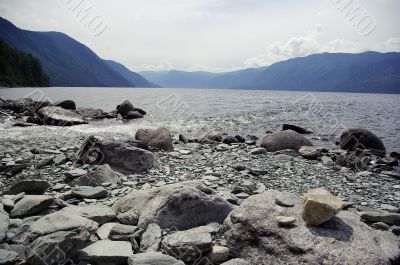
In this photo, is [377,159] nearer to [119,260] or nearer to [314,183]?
[314,183]

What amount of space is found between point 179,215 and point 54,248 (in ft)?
8.48

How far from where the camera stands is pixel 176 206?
700 centimetres

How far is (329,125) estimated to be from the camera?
121 feet

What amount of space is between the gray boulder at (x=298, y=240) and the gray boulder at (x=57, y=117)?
2530cm

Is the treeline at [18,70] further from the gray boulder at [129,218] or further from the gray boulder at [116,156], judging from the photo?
the gray boulder at [129,218]

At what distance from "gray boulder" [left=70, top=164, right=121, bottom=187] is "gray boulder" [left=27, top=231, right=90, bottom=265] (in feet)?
13.6

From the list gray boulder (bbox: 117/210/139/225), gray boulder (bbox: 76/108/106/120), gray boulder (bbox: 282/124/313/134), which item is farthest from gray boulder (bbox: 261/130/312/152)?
gray boulder (bbox: 76/108/106/120)

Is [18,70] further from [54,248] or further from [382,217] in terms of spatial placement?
[382,217]

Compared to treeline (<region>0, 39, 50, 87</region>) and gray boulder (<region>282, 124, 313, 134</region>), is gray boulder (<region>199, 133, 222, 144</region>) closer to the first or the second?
gray boulder (<region>282, 124, 313, 134</region>)

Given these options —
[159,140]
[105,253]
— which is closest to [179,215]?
[105,253]

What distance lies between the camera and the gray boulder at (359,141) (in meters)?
21.8

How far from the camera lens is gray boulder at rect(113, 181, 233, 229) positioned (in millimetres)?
6812

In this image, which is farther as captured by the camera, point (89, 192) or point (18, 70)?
point (18, 70)

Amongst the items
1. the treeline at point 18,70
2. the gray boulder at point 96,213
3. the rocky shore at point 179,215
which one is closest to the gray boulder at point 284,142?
the rocky shore at point 179,215
